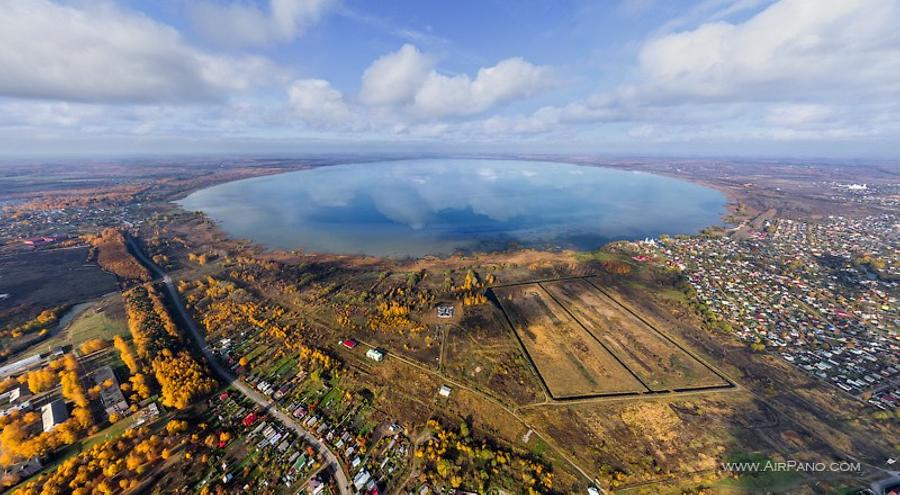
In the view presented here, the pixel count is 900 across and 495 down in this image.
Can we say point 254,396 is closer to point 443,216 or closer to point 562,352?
point 562,352

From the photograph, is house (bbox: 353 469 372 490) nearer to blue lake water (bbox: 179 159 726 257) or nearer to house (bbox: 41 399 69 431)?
house (bbox: 41 399 69 431)

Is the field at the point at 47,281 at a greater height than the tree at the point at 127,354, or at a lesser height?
greater

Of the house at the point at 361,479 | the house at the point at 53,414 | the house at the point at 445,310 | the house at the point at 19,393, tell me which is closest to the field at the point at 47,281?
the house at the point at 19,393

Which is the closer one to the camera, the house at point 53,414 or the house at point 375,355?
the house at point 53,414

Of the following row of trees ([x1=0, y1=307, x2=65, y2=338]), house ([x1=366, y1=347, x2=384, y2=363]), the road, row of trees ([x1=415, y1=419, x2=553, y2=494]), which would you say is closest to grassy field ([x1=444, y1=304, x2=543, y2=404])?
row of trees ([x1=415, y1=419, x2=553, y2=494])

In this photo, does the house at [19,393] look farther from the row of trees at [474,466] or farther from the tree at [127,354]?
the row of trees at [474,466]

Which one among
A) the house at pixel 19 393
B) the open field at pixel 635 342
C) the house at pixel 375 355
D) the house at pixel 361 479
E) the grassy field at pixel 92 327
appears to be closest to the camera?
the house at pixel 361 479

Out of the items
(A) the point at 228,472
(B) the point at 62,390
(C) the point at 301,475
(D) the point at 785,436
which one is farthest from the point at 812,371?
(B) the point at 62,390
